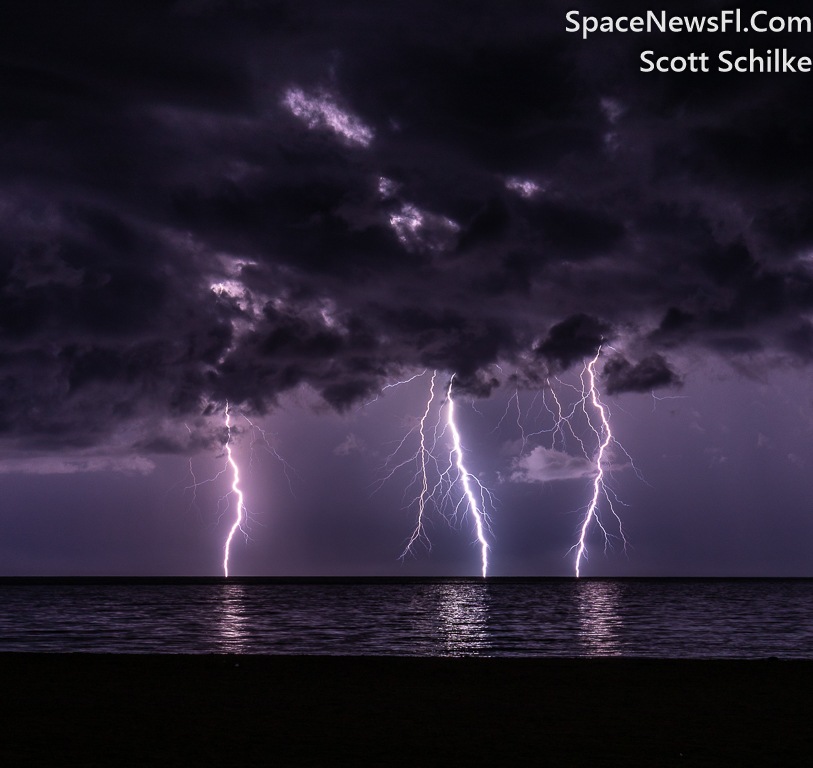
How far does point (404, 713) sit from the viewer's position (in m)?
12.3

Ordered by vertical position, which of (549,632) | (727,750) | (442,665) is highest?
(727,750)

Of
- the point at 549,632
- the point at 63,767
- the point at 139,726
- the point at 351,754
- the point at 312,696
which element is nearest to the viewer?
the point at 63,767

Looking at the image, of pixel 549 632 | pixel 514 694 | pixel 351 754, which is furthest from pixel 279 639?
pixel 351 754

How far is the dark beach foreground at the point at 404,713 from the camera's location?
30.7ft

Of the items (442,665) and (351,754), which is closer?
(351,754)

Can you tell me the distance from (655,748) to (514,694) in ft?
15.5

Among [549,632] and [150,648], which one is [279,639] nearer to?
[150,648]

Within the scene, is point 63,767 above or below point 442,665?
above

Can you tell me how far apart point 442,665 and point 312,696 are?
Answer: 18.5 ft

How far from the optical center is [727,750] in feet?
32.0

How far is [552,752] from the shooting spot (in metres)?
9.48

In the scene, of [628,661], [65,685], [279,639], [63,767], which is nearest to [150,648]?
[279,639]

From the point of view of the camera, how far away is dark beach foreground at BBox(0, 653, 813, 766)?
9.37m

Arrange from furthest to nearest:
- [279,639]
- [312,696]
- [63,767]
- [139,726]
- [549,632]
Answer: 1. [549,632]
2. [279,639]
3. [312,696]
4. [139,726]
5. [63,767]
